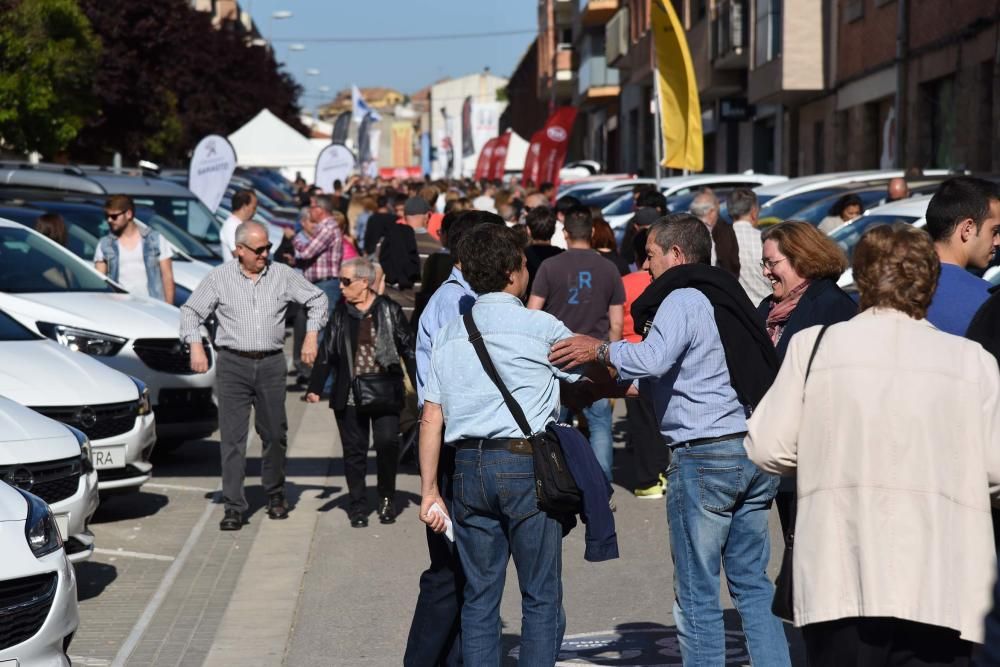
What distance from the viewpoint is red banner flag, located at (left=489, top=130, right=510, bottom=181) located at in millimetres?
42375

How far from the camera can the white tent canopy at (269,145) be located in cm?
3694

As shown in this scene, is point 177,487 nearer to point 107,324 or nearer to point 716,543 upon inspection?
point 107,324

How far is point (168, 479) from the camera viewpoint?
11.6 meters

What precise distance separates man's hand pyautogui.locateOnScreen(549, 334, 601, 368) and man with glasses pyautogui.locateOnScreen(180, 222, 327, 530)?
4.43m

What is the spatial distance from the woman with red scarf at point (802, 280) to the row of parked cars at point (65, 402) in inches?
110

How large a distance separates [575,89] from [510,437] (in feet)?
239

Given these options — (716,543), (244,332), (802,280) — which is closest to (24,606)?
(716,543)

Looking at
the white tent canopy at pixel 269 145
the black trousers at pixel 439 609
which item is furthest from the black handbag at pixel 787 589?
the white tent canopy at pixel 269 145

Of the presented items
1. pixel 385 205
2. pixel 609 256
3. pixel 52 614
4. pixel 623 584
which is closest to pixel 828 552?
pixel 52 614

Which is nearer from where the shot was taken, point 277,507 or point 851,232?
point 277,507

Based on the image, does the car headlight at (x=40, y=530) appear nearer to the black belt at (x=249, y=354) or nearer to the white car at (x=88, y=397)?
the white car at (x=88, y=397)

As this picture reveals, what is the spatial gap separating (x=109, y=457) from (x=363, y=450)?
1.53 m

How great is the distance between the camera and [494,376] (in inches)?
216

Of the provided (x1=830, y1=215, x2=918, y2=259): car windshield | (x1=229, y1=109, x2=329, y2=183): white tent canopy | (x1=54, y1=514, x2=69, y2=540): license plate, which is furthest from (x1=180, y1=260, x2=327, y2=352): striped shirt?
(x1=229, y1=109, x2=329, y2=183): white tent canopy
